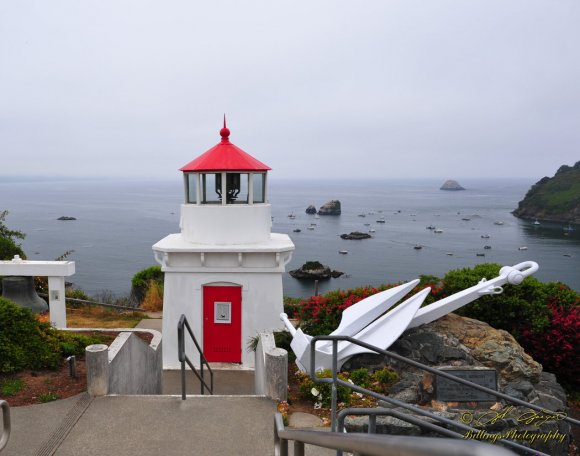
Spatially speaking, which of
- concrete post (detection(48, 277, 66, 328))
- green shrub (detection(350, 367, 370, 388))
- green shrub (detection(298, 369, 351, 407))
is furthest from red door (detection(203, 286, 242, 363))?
green shrub (detection(298, 369, 351, 407))

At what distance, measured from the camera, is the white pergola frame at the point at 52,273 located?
12153 millimetres

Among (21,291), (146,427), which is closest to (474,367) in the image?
(146,427)

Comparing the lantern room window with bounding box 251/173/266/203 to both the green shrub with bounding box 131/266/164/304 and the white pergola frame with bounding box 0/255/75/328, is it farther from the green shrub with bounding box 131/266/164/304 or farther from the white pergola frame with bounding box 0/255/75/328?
the green shrub with bounding box 131/266/164/304

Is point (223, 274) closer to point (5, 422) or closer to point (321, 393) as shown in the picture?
point (321, 393)

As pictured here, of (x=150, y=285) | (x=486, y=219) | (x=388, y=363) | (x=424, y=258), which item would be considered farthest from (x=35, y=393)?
(x=486, y=219)

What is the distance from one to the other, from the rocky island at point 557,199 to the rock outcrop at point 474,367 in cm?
9470

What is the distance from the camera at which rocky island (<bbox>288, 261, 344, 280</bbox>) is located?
163 ft

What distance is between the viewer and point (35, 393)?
6594mm

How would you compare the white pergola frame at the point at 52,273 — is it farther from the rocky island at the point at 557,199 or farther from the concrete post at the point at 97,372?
the rocky island at the point at 557,199

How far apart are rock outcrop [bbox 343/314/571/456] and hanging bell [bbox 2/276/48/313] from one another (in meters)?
9.82

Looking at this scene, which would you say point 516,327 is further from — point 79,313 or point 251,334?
point 79,313

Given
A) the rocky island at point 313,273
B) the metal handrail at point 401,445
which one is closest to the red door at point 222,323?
the metal handrail at point 401,445

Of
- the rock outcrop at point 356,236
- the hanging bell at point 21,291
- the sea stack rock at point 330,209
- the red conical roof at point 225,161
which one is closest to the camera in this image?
the red conical roof at point 225,161
